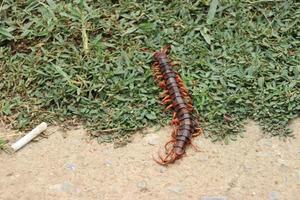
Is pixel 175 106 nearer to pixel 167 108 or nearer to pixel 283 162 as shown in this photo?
pixel 167 108

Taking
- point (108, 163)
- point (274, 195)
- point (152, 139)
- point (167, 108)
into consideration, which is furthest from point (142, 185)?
point (274, 195)

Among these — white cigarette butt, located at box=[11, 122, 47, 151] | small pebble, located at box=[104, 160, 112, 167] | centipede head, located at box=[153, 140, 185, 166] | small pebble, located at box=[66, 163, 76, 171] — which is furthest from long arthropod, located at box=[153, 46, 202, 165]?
white cigarette butt, located at box=[11, 122, 47, 151]

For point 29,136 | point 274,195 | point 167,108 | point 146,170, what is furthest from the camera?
point 167,108

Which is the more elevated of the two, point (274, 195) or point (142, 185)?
point (142, 185)

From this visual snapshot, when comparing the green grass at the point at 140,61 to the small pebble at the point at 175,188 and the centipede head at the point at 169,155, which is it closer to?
the centipede head at the point at 169,155

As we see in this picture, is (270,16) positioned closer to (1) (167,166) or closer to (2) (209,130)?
(2) (209,130)

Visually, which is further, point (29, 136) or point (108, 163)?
point (29, 136)

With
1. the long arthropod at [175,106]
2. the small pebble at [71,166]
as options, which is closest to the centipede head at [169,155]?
the long arthropod at [175,106]
